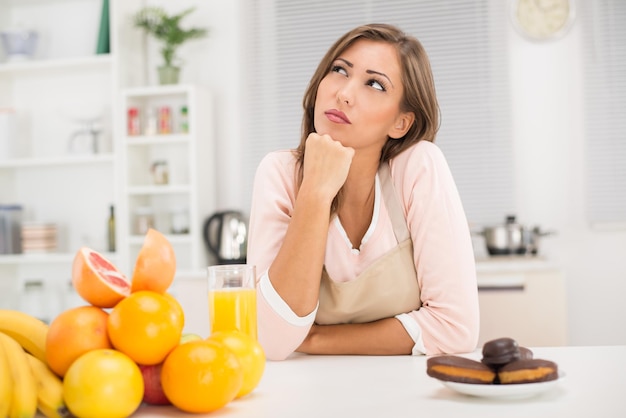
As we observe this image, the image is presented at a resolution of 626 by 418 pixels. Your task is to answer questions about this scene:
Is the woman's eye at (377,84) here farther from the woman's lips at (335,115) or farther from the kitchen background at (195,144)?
the kitchen background at (195,144)

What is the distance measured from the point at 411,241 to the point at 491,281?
177 cm

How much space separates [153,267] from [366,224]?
87 centimetres

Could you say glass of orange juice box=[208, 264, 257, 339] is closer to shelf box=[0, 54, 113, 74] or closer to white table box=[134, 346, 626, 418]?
white table box=[134, 346, 626, 418]

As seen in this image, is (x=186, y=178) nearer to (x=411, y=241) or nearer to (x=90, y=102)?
(x=90, y=102)

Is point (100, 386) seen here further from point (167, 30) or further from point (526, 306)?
point (167, 30)

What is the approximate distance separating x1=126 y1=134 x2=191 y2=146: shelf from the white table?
9.49ft

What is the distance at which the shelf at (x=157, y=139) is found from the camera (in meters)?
3.92

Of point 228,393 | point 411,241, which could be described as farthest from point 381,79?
point 228,393

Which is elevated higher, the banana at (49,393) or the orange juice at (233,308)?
the orange juice at (233,308)

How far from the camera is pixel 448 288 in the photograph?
150 cm

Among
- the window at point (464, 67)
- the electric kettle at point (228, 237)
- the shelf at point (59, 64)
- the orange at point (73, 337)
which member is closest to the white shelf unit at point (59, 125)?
the shelf at point (59, 64)

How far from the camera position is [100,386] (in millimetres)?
772

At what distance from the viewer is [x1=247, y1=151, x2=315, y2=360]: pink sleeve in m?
1.35

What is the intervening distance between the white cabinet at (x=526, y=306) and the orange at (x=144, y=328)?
253cm
